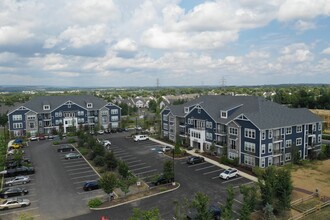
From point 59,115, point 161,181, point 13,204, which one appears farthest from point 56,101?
point 161,181

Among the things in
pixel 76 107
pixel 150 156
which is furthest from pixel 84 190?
pixel 76 107

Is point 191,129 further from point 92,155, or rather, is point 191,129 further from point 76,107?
point 76,107

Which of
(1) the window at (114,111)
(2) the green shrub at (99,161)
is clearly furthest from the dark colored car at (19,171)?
(1) the window at (114,111)

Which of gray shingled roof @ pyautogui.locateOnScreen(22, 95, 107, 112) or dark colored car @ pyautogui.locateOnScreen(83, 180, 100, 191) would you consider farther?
gray shingled roof @ pyautogui.locateOnScreen(22, 95, 107, 112)

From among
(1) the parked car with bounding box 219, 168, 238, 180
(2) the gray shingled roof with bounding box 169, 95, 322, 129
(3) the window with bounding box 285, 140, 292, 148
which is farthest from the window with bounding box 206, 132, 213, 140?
(1) the parked car with bounding box 219, 168, 238, 180

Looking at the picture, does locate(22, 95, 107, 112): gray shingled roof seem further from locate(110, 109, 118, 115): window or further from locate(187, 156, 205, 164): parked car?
locate(187, 156, 205, 164): parked car

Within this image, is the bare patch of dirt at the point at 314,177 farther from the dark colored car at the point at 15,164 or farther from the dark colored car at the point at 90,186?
the dark colored car at the point at 15,164

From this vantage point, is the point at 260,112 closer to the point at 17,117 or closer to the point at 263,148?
the point at 263,148

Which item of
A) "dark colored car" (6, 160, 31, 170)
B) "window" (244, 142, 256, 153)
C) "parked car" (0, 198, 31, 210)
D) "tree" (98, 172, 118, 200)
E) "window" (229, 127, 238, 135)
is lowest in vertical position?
"parked car" (0, 198, 31, 210)

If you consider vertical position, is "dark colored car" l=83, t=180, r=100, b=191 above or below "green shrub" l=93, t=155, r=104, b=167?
below
